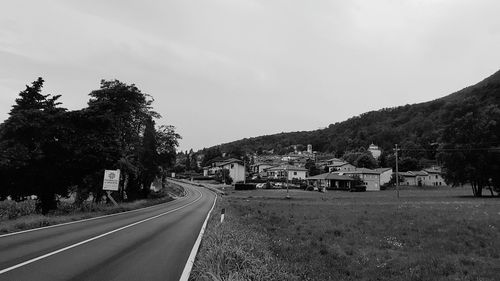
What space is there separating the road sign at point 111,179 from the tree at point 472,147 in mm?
56714

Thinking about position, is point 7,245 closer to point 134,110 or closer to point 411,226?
point 411,226

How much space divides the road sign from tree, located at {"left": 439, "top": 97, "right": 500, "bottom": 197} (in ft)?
186

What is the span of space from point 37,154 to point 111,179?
18.9ft

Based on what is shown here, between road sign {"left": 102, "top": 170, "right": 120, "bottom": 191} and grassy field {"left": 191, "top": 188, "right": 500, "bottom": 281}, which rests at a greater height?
road sign {"left": 102, "top": 170, "right": 120, "bottom": 191}

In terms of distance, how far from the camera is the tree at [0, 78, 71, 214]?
89.8ft

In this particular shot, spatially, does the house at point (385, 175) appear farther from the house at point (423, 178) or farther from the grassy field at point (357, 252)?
the grassy field at point (357, 252)

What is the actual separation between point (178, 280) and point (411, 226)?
57.0 feet

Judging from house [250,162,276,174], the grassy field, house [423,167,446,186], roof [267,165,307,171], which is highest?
house [250,162,276,174]

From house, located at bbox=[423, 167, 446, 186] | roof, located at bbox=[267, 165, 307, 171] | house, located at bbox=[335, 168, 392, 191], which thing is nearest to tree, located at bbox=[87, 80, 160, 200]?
house, located at bbox=[335, 168, 392, 191]

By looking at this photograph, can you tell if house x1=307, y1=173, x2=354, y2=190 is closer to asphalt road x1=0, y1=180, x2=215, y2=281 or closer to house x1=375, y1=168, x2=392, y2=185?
house x1=375, y1=168, x2=392, y2=185

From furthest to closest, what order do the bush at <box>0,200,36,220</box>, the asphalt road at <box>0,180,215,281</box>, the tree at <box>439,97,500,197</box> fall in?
1. the tree at <box>439,97,500,197</box>
2. the bush at <box>0,200,36,220</box>
3. the asphalt road at <box>0,180,215,281</box>

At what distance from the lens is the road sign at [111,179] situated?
31.4 m

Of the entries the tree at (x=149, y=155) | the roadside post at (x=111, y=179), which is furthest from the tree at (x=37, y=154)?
the tree at (x=149, y=155)

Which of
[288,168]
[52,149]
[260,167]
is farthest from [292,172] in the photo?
[52,149]
